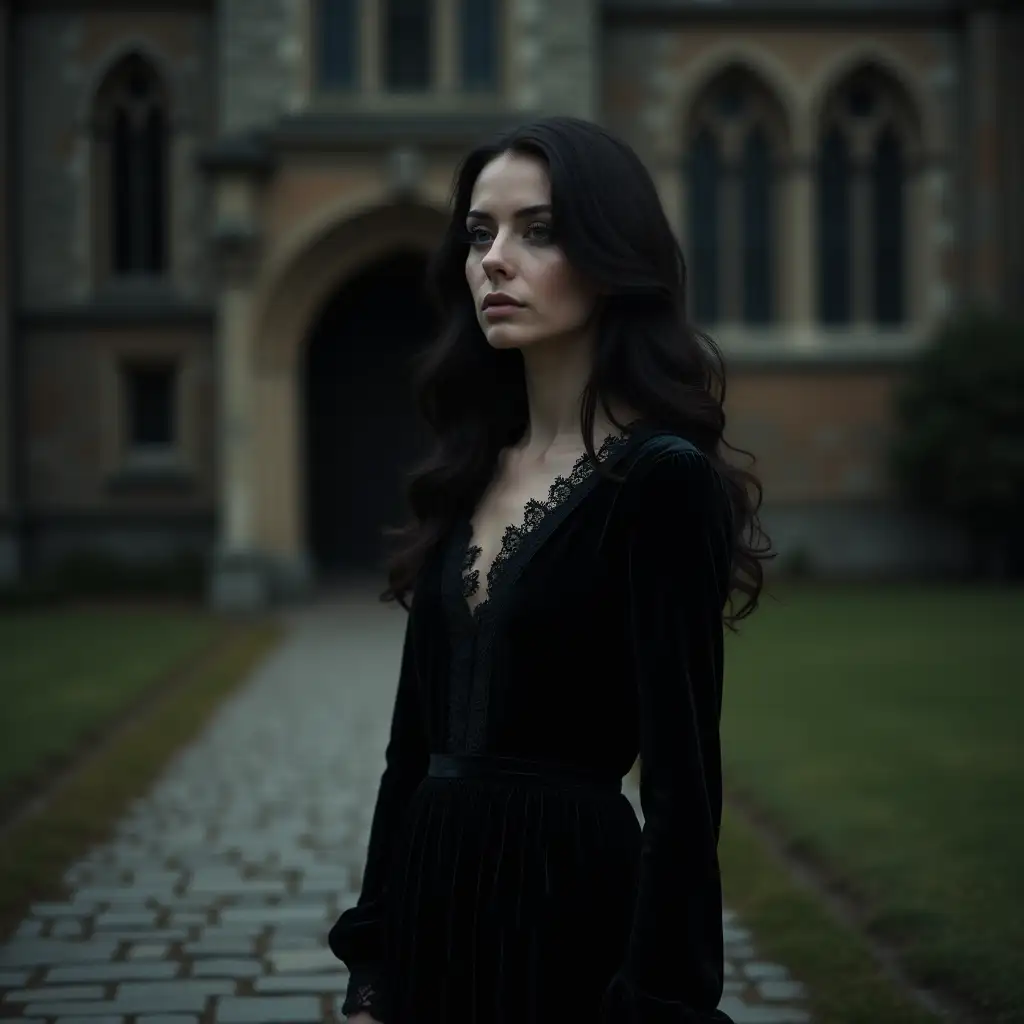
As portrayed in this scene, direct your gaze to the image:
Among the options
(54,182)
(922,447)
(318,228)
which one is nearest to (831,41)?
(922,447)

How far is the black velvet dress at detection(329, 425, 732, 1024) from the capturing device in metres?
1.74

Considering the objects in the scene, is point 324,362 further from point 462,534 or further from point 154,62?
point 462,534

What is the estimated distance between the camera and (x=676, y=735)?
5.77ft

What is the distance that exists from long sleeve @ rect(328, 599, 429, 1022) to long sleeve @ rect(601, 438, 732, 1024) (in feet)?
1.65

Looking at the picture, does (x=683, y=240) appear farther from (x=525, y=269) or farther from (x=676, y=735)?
(x=676, y=735)

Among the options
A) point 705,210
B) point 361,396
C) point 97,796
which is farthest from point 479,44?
point 97,796

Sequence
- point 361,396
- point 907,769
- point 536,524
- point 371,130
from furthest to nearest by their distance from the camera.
A: 1. point 361,396
2. point 371,130
3. point 907,769
4. point 536,524

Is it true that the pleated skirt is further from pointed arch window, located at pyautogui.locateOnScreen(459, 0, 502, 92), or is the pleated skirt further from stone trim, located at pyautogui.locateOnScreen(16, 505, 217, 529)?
stone trim, located at pyautogui.locateOnScreen(16, 505, 217, 529)

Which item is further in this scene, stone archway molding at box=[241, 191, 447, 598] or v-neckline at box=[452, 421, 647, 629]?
stone archway molding at box=[241, 191, 447, 598]

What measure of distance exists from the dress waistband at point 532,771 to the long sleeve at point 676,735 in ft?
0.43

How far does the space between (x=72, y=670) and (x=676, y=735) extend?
10243 millimetres

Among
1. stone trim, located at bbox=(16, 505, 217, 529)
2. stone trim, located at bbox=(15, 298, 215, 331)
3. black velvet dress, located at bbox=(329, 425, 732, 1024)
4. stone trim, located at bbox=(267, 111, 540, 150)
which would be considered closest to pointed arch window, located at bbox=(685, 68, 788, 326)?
stone trim, located at bbox=(267, 111, 540, 150)

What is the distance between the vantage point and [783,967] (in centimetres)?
438

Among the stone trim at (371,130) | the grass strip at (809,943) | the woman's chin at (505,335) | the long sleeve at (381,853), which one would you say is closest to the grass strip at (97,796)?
the grass strip at (809,943)
